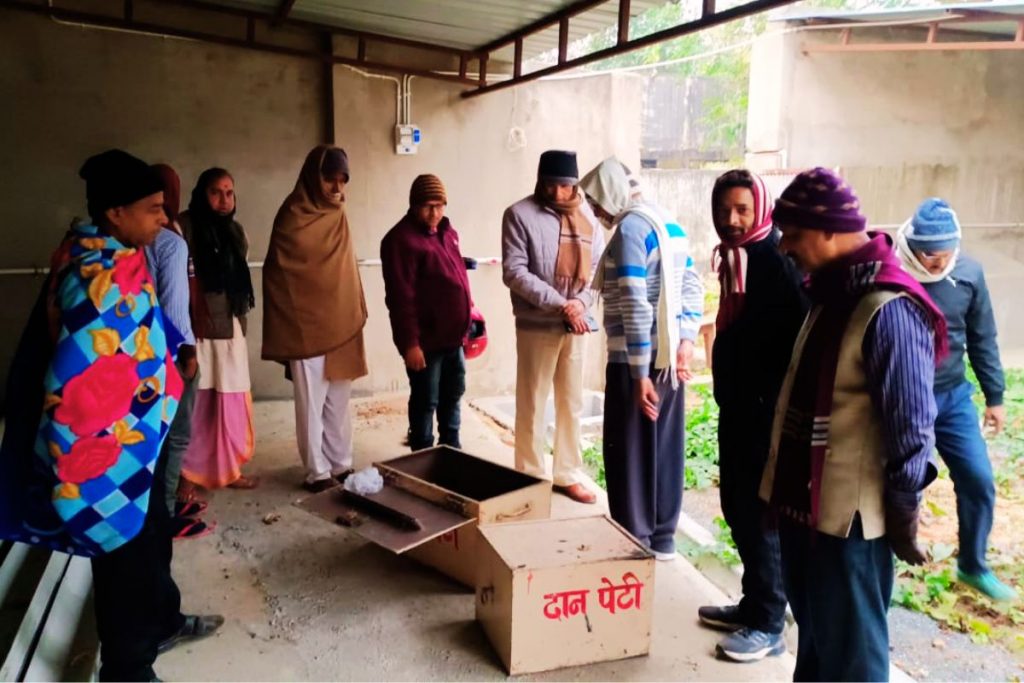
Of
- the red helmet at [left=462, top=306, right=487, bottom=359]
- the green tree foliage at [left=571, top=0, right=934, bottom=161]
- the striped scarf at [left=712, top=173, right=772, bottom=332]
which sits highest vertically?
the green tree foliage at [left=571, top=0, right=934, bottom=161]

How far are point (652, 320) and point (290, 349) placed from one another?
6.03ft

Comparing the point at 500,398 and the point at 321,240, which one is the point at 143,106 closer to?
the point at 321,240

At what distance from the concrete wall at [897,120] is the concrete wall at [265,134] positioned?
8.66 feet

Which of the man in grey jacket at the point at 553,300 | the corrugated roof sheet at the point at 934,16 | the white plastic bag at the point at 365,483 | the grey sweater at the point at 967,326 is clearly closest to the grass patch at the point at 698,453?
the man in grey jacket at the point at 553,300

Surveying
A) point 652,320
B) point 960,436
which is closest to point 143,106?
point 652,320

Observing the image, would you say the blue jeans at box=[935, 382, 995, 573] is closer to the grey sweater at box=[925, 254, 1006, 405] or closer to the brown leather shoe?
the grey sweater at box=[925, 254, 1006, 405]

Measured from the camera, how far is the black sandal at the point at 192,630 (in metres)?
2.51

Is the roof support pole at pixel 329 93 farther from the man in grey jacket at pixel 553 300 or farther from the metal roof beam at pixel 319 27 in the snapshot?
the man in grey jacket at pixel 553 300

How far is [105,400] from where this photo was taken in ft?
6.00

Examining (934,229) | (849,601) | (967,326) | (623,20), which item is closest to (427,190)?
(623,20)

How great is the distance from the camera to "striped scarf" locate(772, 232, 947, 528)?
5.60 feet

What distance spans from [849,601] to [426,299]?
2.56m

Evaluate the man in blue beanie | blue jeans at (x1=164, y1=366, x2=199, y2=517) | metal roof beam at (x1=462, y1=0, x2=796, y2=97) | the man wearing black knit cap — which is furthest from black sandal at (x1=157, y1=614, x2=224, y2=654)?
the man in blue beanie

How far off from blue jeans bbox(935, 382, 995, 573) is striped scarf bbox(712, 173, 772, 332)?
4.35 ft
